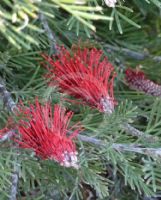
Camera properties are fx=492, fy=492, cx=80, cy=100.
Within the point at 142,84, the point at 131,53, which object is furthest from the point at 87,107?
the point at 131,53

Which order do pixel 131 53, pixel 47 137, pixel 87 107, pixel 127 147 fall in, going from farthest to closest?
pixel 131 53
pixel 87 107
pixel 127 147
pixel 47 137

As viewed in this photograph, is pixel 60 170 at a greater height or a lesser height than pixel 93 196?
greater

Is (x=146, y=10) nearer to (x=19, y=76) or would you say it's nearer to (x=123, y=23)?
(x=123, y=23)

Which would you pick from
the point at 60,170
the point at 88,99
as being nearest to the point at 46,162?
the point at 60,170

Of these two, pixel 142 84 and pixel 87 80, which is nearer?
pixel 87 80

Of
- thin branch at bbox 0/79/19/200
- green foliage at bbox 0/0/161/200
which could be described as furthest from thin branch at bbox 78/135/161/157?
thin branch at bbox 0/79/19/200

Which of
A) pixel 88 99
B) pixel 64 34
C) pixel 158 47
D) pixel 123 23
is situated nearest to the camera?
pixel 88 99

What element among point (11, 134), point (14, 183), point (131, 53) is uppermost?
point (131, 53)

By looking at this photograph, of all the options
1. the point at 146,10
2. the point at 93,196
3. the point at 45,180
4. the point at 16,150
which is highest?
the point at 146,10

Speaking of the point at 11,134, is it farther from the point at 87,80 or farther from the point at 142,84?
the point at 142,84
